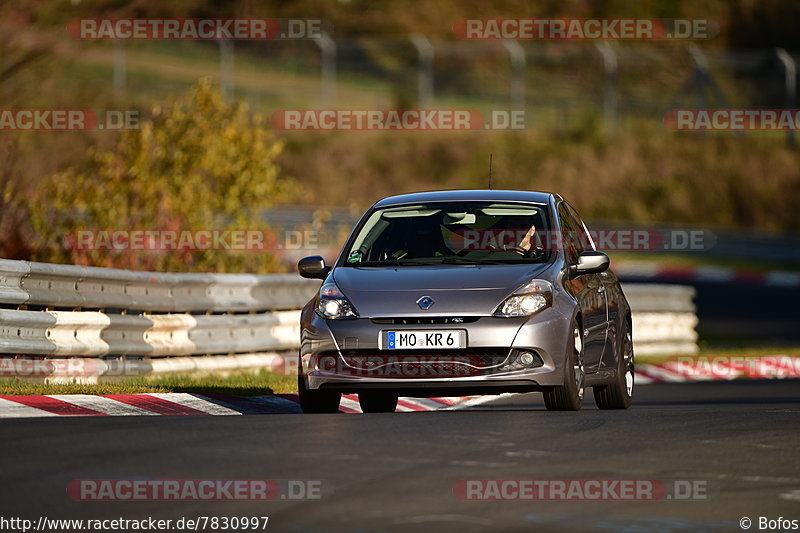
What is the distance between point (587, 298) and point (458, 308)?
1.46 m

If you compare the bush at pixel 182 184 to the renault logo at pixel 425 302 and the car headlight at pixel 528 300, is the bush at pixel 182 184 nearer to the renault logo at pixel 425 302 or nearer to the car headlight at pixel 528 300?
the renault logo at pixel 425 302

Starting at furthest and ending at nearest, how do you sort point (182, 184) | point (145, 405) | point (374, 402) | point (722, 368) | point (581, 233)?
1. point (182, 184)
2. point (722, 368)
3. point (581, 233)
4. point (374, 402)
5. point (145, 405)

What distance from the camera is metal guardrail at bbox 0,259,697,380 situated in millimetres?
12883

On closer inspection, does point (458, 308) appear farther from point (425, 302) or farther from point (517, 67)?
point (517, 67)

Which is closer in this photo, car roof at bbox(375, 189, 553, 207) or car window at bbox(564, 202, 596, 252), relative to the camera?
car roof at bbox(375, 189, 553, 207)

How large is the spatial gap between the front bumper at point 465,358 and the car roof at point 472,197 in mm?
1559

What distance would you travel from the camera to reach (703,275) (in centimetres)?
4047

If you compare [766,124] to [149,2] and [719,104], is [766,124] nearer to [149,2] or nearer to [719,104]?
[719,104]

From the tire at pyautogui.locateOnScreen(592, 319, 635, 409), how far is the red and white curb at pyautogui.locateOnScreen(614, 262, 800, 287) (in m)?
26.0

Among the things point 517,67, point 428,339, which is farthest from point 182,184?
point 517,67

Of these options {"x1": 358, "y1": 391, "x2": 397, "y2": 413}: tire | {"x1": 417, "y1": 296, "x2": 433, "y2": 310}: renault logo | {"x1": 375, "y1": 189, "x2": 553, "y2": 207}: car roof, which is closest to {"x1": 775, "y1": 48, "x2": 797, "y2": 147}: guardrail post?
{"x1": 375, "y1": 189, "x2": 553, "y2": 207}: car roof

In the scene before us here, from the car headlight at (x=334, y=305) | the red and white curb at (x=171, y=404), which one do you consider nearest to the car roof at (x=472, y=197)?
the car headlight at (x=334, y=305)

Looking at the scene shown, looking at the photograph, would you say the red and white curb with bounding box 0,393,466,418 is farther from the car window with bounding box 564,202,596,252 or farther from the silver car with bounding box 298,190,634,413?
the car window with bounding box 564,202,596,252

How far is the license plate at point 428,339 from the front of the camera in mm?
11062
